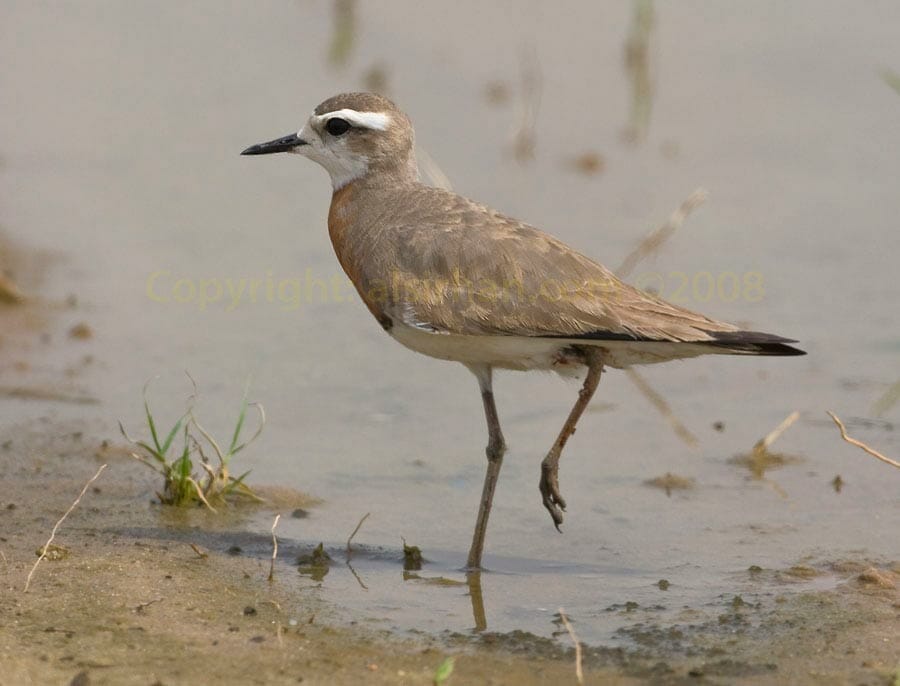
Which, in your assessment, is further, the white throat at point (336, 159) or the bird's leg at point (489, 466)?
the white throat at point (336, 159)

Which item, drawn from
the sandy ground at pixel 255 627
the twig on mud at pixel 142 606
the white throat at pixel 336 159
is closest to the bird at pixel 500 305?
the white throat at pixel 336 159

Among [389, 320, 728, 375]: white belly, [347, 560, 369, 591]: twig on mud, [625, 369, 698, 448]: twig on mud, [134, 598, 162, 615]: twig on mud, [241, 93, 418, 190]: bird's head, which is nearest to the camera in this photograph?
[134, 598, 162, 615]: twig on mud

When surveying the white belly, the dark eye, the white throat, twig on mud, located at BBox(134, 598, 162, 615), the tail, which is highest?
the dark eye

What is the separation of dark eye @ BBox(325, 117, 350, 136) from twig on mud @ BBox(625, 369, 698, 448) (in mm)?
2941

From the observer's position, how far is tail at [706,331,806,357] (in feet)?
23.0

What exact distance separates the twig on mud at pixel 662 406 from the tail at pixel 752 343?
2393 mm

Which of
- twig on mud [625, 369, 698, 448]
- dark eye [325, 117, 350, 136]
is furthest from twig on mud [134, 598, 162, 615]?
twig on mud [625, 369, 698, 448]

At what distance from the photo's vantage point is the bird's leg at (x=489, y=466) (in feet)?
25.2

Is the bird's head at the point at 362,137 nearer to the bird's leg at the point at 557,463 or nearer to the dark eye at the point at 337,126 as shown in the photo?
the dark eye at the point at 337,126

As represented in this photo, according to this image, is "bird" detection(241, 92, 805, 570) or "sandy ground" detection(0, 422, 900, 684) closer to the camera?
"sandy ground" detection(0, 422, 900, 684)

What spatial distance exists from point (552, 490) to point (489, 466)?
50cm

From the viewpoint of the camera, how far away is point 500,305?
7480 mm

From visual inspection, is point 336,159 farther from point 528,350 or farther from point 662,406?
point 662,406

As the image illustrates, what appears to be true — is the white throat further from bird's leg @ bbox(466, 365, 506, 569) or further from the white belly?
bird's leg @ bbox(466, 365, 506, 569)
